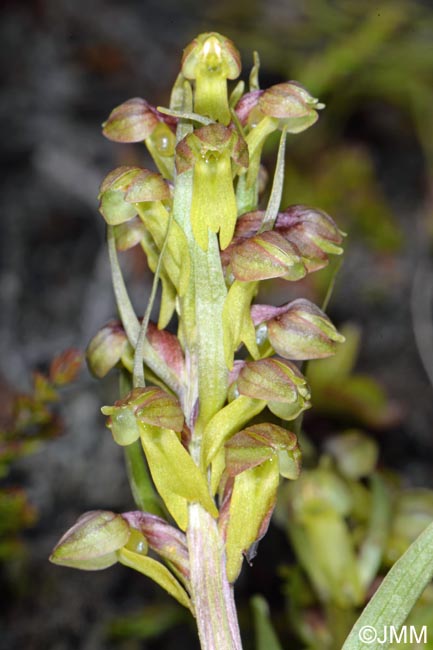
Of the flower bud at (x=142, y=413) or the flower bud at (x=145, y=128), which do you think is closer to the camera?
the flower bud at (x=142, y=413)

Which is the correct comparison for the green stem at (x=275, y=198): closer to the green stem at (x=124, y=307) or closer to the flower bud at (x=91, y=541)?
the green stem at (x=124, y=307)

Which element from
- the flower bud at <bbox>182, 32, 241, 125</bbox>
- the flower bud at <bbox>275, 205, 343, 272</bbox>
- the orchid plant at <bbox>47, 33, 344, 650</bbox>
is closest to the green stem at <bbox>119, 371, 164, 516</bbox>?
the orchid plant at <bbox>47, 33, 344, 650</bbox>

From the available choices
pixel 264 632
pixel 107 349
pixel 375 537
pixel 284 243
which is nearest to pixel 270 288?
pixel 375 537

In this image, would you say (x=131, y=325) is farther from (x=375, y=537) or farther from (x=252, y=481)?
(x=375, y=537)

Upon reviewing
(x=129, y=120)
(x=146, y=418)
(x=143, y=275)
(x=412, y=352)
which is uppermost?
(x=129, y=120)

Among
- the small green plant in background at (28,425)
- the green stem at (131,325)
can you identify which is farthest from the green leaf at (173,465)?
Answer: the small green plant in background at (28,425)

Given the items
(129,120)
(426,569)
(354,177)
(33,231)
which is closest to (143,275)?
(33,231)

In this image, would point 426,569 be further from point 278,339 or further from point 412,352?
point 412,352
